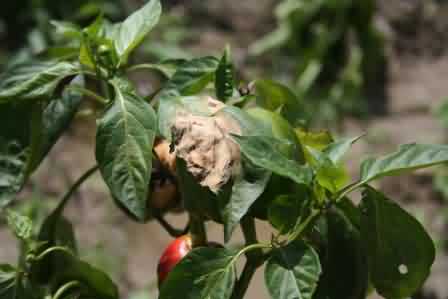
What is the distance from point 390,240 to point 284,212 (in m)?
0.09

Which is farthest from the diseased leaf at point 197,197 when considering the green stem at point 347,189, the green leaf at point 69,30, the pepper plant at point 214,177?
the green leaf at point 69,30

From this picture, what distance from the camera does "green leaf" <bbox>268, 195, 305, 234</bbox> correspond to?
676mm

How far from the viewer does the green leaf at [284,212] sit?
676mm

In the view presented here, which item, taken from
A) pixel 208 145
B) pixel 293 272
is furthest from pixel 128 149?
pixel 293 272

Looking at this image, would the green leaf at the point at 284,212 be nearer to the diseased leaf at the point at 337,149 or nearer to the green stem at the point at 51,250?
the diseased leaf at the point at 337,149

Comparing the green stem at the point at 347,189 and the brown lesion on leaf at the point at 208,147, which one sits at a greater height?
the brown lesion on leaf at the point at 208,147

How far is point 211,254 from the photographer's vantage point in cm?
67

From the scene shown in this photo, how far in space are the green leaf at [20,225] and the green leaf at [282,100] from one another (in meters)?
0.25

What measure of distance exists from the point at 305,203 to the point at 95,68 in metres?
0.25

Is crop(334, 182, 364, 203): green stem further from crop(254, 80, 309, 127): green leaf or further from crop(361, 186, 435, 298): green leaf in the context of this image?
crop(254, 80, 309, 127): green leaf

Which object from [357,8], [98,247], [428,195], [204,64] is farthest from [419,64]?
[204,64]

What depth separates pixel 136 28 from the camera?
0.81 metres

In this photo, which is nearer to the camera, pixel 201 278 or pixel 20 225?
pixel 201 278

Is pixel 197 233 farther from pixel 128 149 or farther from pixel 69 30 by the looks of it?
pixel 69 30
